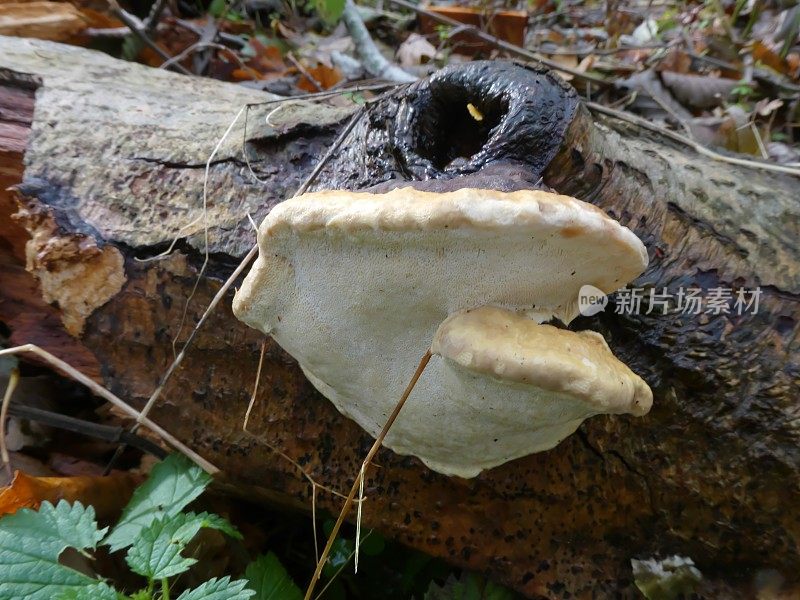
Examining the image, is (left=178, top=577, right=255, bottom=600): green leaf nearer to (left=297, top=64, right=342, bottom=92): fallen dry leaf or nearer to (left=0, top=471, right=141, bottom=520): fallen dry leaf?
(left=0, top=471, right=141, bottom=520): fallen dry leaf

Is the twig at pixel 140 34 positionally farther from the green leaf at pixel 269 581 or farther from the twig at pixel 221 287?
the green leaf at pixel 269 581

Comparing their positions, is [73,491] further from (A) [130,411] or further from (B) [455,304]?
(B) [455,304]

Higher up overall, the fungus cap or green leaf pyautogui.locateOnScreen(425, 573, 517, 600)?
the fungus cap

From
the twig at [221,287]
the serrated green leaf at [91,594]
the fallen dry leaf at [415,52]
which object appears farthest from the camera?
the fallen dry leaf at [415,52]

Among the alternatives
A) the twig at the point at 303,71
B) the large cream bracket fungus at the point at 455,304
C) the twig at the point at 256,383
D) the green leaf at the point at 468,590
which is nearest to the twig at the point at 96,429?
the twig at the point at 256,383

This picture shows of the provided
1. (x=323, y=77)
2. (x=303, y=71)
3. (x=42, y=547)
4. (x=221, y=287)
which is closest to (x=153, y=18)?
(x=303, y=71)

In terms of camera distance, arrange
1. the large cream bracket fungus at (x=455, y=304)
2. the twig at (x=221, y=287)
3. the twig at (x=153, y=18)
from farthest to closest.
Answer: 1. the twig at (x=153, y=18)
2. the twig at (x=221, y=287)
3. the large cream bracket fungus at (x=455, y=304)

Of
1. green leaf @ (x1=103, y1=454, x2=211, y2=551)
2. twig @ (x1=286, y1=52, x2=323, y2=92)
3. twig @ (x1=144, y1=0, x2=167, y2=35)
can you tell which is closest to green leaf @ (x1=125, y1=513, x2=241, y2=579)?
green leaf @ (x1=103, y1=454, x2=211, y2=551)
